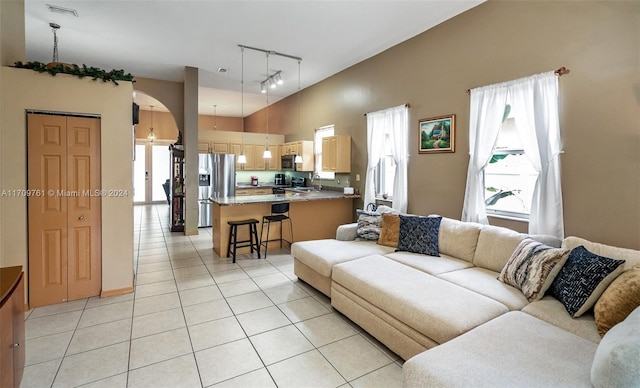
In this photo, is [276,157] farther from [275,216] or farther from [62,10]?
[62,10]

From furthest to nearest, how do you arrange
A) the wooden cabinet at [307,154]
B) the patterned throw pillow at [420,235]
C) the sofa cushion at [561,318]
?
the wooden cabinet at [307,154] → the patterned throw pillow at [420,235] → the sofa cushion at [561,318]

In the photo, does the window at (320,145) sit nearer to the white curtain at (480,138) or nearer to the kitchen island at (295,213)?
the kitchen island at (295,213)

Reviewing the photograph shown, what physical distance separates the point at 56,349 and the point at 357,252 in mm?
2792

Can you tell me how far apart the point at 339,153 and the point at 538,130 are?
11.0ft

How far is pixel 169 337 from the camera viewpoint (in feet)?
8.55

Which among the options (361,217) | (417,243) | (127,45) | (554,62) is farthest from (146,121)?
(554,62)

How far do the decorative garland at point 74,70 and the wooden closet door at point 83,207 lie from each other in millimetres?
458

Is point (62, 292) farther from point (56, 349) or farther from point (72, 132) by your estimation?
point (72, 132)

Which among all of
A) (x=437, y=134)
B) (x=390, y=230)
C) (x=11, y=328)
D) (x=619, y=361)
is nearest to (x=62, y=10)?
(x=11, y=328)

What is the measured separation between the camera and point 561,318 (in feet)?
6.54

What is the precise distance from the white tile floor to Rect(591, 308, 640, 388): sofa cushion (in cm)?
117

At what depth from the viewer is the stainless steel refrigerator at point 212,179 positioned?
6891 millimetres

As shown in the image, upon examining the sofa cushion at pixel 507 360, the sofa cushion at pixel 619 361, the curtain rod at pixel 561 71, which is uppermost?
the curtain rod at pixel 561 71

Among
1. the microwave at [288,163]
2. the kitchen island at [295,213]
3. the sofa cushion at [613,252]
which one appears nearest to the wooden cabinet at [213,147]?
the microwave at [288,163]
